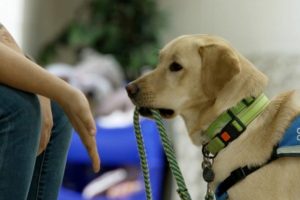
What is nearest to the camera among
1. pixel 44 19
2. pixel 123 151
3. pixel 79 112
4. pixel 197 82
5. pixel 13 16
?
pixel 79 112

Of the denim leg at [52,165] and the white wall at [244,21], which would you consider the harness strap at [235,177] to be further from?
the white wall at [244,21]

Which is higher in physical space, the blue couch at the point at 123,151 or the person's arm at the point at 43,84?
the person's arm at the point at 43,84

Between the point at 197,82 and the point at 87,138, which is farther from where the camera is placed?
the point at 197,82

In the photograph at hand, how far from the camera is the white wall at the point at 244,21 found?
9.66 feet

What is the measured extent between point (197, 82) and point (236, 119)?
148 millimetres

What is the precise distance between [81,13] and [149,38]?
0.62 meters

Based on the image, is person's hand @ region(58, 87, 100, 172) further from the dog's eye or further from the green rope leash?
the dog's eye

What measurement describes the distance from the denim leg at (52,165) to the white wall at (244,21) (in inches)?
71.0

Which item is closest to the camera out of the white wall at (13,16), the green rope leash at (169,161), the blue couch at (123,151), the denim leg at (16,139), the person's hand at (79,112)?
the denim leg at (16,139)

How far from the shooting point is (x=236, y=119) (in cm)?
132

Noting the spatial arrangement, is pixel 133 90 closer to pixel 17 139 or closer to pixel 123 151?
pixel 17 139

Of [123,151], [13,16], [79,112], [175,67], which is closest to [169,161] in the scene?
[175,67]

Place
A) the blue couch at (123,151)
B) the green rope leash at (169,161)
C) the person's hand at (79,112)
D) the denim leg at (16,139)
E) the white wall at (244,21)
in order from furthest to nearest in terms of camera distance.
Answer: the white wall at (244,21), the blue couch at (123,151), the green rope leash at (169,161), the person's hand at (79,112), the denim leg at (16,139)

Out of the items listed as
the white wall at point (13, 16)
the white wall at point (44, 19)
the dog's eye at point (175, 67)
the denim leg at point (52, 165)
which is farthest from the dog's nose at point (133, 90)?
the white wall at point (44, 19)
